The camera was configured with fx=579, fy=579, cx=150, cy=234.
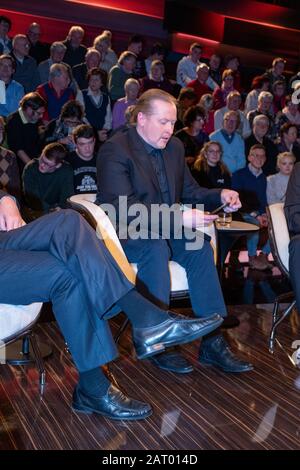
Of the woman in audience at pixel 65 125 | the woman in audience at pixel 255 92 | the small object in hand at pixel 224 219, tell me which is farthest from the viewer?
the woman in audience at pixel 255 92

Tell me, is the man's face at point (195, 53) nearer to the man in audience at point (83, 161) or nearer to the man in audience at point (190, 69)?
the man in audience at point (190, 69)

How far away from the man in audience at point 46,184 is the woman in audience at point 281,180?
2.08m

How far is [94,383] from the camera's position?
2.17 meters

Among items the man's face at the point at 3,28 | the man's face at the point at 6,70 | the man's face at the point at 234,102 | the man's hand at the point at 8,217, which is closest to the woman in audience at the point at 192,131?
the man's face at the point at 234,102

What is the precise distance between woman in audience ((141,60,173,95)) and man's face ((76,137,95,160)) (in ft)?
7.89

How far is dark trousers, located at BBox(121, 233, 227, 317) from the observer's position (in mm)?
2570

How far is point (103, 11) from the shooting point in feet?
31.2

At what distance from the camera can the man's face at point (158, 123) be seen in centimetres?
269

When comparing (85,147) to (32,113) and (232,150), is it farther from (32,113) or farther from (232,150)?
(232,150)

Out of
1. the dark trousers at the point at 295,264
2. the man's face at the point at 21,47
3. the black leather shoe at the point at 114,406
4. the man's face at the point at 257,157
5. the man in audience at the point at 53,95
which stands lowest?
the black leather shoe at the point at 114,406

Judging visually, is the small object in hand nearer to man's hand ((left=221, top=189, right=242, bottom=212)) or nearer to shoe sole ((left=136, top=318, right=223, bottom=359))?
man's hand ((left=221, top=189, right=242, bottom=212))

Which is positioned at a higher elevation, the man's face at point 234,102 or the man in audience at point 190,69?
the man in audience at point 190,69

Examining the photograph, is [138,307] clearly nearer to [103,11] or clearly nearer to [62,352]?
[62,352]

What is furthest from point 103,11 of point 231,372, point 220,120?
point 231,372
